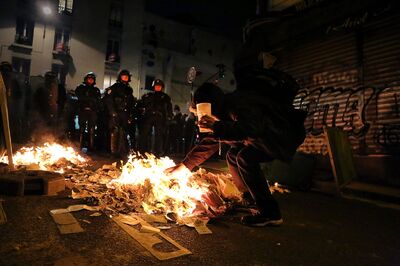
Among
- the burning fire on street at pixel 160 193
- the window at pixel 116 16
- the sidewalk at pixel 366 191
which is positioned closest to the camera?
the burning fire on street at pixel 160 193

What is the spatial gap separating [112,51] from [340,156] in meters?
30.7

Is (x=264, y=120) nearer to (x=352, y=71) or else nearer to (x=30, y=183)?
(x=30, y=183)

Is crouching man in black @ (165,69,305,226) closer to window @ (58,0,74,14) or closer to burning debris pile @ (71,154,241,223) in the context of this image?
burning debris pile @ (71,154,241,223)

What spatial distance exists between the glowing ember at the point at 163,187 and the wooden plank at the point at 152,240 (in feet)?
1.76

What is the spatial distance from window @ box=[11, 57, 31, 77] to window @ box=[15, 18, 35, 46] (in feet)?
5.35

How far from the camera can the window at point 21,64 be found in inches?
1080

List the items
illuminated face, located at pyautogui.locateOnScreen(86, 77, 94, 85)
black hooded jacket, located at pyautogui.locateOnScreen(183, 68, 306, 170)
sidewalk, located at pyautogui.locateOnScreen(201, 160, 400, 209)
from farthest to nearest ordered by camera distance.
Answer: illuminated face, located at pyautogui.locateOnScreen(86, 77, 94, 85) < sidewalk, located at pyautogui.locateOnScreen(201, 160, 400, 209) < black hooded jacket, located at pyautogui.locateOnScreen(183, 68, 306, 170)

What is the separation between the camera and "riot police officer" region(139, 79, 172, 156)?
34.0 feet

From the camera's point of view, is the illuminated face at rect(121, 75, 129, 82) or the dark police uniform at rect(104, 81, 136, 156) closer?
the dark police uniform at rect(104, 81, 136, 156)

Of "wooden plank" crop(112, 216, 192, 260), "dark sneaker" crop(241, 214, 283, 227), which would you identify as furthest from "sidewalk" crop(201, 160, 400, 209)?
"wooden plank" crop(112, 216, 192, 260)

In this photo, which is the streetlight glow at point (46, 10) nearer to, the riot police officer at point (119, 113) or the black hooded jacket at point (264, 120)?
the riot police officer at point (119, 113)

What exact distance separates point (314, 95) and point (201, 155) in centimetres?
615

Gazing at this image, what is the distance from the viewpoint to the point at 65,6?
2992cm

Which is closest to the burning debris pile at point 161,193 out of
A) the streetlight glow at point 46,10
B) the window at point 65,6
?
the streetlight glow at point 46,10
